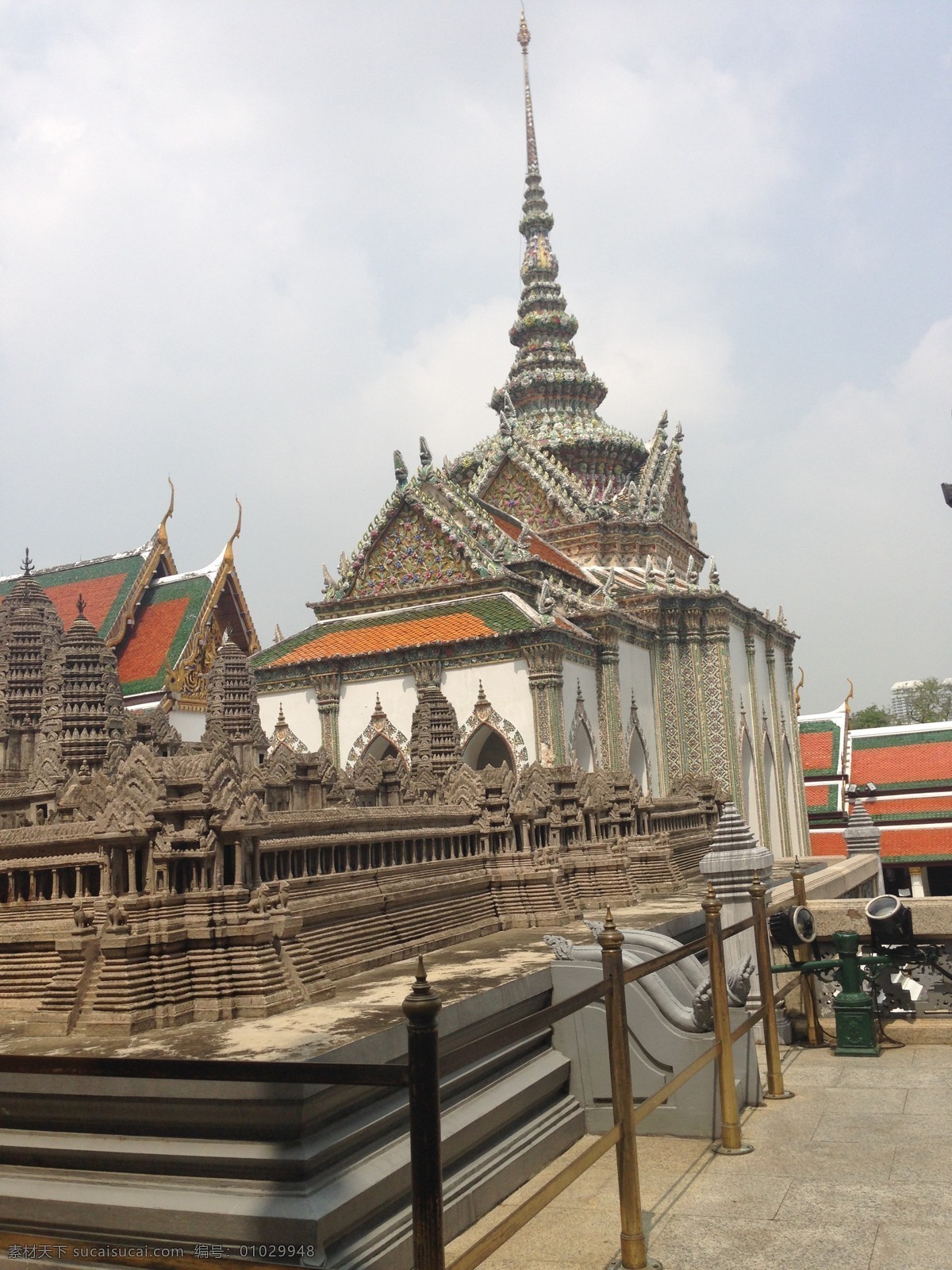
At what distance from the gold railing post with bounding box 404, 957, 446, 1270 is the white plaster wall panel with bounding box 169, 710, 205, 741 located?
87.9 feet

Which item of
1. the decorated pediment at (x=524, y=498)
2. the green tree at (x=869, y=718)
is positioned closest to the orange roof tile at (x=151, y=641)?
the decorated pediment at (x=524, y=498)

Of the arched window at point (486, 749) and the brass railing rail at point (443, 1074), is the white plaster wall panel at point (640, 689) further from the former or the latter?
the brass railing rail at point (443, 1074)

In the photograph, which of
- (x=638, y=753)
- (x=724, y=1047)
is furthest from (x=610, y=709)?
(x=724, y=1047)

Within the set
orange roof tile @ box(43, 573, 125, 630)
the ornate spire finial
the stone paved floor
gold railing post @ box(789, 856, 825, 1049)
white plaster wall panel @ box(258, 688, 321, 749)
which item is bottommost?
the stone paved floor

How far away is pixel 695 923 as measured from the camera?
11.7m

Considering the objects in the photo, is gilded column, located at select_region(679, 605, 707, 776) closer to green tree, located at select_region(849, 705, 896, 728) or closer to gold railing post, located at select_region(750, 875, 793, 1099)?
gold railing post, located at select_region(750, 875, 793, 1099)

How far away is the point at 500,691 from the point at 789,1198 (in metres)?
18.5

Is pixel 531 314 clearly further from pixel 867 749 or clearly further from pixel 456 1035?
pixel 456 1035

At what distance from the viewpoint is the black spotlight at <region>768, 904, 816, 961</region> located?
8.99 meters

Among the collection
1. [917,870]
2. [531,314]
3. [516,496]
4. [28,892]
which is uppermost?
[531,314]

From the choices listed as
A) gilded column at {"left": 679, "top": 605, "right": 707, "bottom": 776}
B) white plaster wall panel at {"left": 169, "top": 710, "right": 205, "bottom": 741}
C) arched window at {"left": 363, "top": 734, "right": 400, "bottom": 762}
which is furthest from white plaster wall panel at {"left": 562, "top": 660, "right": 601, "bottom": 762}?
white plaster wall panel at {"left": 169, "top": 710, "right": 205, "bottom": 741}

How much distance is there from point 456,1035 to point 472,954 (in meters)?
3.49

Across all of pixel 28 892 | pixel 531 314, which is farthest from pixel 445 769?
pixel 531 314

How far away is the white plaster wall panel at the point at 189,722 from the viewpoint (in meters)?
29.4
